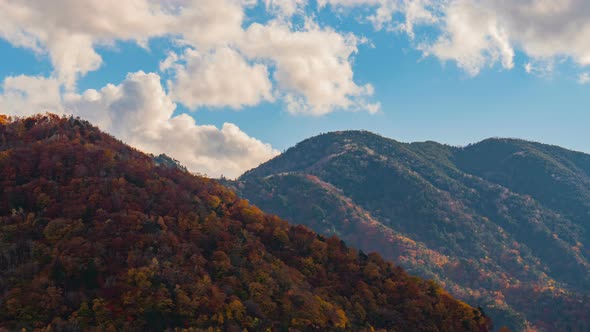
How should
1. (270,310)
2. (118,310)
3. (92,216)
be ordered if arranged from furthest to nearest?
1. (92,216)
2. (270,310)
3. (118,310)

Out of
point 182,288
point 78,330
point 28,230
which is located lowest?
point 78,330

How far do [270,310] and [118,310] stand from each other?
48.8 meters

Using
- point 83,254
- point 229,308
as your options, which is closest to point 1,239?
point 83,254

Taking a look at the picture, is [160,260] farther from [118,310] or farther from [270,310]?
[270,310]

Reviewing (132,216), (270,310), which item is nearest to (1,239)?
(132,216)

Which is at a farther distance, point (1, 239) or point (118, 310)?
point (1, 239)

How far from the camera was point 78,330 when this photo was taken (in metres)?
144

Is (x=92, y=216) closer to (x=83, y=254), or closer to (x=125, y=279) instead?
(x=83, y=254)

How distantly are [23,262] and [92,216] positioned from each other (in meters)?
32.2

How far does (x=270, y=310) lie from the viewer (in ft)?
589

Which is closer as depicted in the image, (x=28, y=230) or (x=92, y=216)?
(x=28, y=230)

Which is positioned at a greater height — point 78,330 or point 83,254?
point 83,254

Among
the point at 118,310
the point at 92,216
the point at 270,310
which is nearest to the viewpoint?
the point at 118,310

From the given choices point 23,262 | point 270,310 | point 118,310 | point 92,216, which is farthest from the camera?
point 92,216
